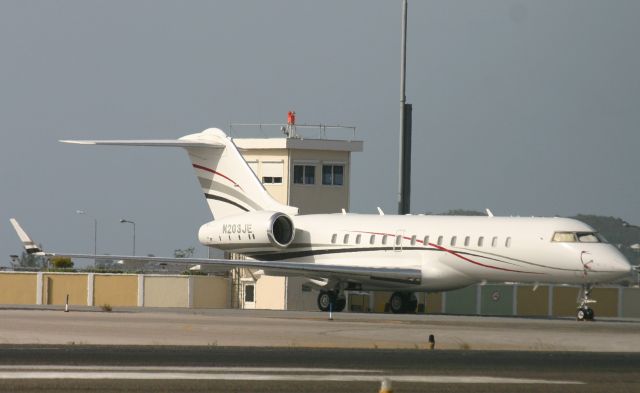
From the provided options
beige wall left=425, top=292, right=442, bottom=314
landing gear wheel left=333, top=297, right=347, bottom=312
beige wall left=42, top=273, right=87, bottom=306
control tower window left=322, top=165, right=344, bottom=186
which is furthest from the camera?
control tower window left=322, top=165, right=344, bottom=186

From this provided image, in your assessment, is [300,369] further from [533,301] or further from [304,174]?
[304,174]

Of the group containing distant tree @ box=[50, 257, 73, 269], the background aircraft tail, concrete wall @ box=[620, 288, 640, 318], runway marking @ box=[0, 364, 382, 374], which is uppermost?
the background aircraft tail

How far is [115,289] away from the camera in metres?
47.2

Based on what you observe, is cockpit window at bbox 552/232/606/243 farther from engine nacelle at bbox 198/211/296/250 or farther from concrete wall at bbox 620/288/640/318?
engine nacelle at bbox 198/211/296/250

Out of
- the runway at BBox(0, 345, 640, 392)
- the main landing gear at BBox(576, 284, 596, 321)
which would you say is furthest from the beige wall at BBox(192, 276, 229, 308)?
the runway at BBox(0, 345, 640, 392)

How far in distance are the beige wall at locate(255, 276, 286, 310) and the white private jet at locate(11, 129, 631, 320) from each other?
3.54 m

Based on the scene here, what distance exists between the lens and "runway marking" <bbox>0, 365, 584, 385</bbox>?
1703 cm

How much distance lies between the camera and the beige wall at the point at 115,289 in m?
46.9

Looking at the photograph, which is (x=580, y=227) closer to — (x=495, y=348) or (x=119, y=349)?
(x=495, y=348)

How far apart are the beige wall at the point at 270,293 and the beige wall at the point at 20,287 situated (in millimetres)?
8416

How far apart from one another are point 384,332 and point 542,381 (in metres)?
10.7

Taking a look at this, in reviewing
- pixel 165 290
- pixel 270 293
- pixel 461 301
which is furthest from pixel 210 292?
pixel 461 301

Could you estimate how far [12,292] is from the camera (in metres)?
47.6

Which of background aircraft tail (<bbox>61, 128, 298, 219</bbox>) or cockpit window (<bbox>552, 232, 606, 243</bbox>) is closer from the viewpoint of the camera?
cockpit window (<bbox>552, 232, 606, 243</bbox>)
